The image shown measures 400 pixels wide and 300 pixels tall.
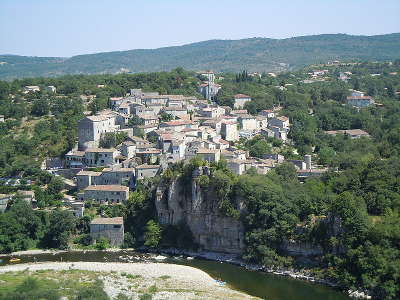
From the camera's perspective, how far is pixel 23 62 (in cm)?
18912

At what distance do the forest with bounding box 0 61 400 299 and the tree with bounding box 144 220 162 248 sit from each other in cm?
9

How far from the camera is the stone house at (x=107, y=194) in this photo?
132 ft

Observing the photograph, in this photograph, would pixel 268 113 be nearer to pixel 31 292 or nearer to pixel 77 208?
pixel 77 208

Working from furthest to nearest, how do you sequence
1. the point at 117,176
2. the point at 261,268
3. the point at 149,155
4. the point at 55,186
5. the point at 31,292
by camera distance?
the point at 149,155, the point at 55,186, the point at 117,176, the point at 261,268, the point at 31,292

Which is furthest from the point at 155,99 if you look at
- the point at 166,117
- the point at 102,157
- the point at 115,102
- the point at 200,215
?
the point at 200,215

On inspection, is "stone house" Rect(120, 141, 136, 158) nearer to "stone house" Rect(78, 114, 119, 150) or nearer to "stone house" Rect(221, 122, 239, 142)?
"stone house" Rect(78, 114, 119, 150)

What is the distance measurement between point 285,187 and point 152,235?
8.54 metres

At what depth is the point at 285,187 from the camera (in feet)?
119

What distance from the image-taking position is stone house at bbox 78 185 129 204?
1582 inches

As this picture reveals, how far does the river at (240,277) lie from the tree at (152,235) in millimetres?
856

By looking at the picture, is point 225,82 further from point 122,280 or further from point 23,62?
point 23,62

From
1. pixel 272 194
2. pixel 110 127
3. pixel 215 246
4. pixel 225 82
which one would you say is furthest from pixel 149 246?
pixel 225 82

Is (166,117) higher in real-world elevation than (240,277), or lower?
higher

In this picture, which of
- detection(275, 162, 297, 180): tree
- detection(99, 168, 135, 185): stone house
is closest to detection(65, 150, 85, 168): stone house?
detection(99, 168, 135, 185): stone house
